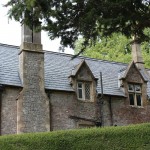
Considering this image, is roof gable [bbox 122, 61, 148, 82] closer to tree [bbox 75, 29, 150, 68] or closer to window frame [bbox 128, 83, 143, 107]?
window frame [bbox 128, 83, 143, 107]

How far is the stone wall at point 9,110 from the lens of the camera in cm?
2000

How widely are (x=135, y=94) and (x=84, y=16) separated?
44.8 feet

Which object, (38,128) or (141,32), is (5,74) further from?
(141,32)

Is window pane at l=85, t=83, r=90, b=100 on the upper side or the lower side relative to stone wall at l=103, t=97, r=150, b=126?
upper

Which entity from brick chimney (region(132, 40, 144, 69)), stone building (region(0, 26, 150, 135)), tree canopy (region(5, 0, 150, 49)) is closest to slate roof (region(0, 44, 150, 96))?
stone building (region(0, 26, 150, 135))

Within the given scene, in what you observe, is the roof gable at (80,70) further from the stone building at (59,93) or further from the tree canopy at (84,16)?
the tree canopy at (84,16)

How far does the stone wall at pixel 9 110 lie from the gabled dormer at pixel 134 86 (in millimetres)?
7288

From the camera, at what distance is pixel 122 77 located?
25.0 meters

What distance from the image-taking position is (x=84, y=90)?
77.0ft

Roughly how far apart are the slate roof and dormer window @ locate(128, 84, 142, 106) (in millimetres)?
744

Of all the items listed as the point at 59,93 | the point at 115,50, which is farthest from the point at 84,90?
the point at 115,50

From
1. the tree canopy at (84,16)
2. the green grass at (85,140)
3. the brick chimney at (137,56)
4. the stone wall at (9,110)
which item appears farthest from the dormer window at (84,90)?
the tree canopy at (84,16)

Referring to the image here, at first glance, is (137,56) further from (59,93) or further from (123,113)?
(59,93)

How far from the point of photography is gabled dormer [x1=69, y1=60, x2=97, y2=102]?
2317 cm
